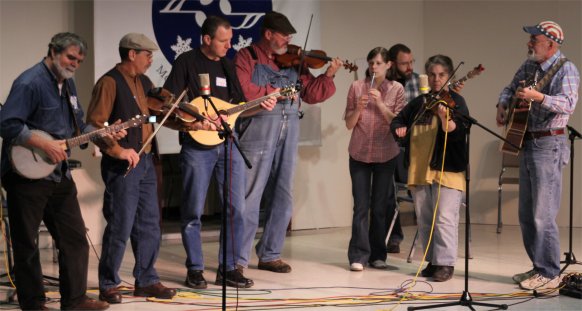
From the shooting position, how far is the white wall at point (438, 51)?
27.9 ft

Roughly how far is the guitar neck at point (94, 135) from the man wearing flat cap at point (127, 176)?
0.18m

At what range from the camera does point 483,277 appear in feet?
19.6

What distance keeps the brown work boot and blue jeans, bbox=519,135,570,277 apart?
1729 millimetres

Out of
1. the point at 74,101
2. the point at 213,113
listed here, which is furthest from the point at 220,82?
the point at 74,101

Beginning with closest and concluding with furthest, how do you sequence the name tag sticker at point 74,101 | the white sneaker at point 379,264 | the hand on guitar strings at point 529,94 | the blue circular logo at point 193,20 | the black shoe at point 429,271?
the name tag sticker at point 74,101 → the hand on guitar strings at point 529,94 → the black shoe at point 429,271 → the white sneaker at point 379,264 → the blue circular logo at point 193,20

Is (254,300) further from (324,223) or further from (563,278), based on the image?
(324,223)

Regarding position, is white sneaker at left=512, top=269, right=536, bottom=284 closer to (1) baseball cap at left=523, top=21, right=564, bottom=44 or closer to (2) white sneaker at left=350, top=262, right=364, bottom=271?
(2) white sneaker at left=350, top=262, right=364, bottom=271

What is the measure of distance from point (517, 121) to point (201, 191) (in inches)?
82.7

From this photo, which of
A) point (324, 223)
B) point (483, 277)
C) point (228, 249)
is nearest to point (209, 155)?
point (228, 249)

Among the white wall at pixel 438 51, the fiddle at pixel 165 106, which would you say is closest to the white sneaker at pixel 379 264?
the fiddle at pixel 165 106

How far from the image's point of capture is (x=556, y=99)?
17.4ft

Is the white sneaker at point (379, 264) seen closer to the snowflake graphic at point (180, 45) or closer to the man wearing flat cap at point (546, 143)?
the man wearing flat cap at point (546, 143)

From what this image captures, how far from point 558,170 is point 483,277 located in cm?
97

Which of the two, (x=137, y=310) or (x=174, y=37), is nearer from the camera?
(x=137, y=310)
